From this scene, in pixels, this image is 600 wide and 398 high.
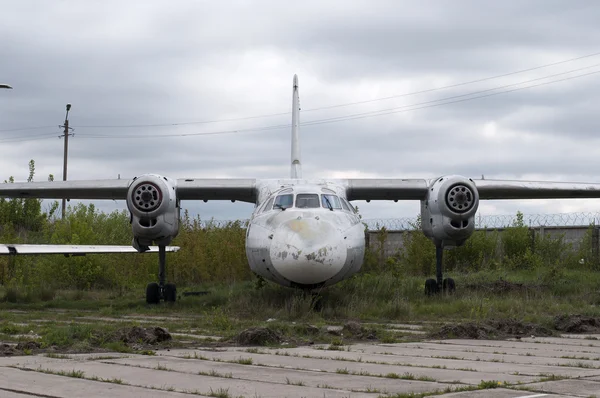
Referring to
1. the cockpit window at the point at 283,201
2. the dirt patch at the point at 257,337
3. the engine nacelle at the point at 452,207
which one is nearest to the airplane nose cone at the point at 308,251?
the cockpit window at the point at 283,201

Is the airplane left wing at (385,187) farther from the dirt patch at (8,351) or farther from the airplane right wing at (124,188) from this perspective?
the dirt patch at (8,351)

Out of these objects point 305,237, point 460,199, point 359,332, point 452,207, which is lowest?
point 359,332

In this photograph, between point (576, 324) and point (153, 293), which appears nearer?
point (576, 324)

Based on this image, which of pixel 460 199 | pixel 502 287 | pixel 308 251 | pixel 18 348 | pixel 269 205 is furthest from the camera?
pixel 502 287

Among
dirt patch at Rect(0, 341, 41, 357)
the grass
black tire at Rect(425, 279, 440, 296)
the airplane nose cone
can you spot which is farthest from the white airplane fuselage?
→ dirt patch at Rect(0, 341, 41, 357)

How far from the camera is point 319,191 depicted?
16766 millimetres

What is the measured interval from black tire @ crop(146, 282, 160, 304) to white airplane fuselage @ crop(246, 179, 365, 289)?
12.7 feet

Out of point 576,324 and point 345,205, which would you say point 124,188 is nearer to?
point 345,205

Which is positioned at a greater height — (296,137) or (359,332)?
(296,137)

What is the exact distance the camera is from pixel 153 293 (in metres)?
20.3

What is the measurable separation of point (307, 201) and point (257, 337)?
613 cm

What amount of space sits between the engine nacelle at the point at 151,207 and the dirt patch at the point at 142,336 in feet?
28.5

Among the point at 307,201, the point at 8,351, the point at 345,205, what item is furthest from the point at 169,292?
the point at 8,351

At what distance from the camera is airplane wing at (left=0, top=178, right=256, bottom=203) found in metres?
20.3
